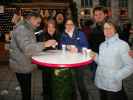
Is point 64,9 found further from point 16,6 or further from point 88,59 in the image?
point 88,59

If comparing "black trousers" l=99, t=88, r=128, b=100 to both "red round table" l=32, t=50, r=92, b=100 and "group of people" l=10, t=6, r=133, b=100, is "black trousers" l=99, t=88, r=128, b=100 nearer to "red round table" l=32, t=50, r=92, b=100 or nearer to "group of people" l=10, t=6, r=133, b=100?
"group of people" l=10, t=6, r=133, b=100

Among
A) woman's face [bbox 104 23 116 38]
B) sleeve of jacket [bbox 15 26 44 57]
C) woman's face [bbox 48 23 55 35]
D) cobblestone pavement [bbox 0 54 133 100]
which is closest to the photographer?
woman's face [bbox 104 23 116 38]

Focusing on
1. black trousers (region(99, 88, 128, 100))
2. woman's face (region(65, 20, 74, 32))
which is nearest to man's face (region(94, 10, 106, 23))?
woman's face (region(65, 20, 74, 32))

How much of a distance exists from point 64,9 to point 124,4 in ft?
11.5

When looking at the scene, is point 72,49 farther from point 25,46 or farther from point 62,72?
point 25,46

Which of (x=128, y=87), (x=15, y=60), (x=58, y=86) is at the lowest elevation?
(x=128, y=87)

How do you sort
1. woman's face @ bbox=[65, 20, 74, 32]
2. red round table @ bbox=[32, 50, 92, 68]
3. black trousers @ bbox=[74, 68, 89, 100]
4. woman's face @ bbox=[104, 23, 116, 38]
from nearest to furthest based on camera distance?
woman's face @ bbox=[104, 23, 116, 38] → red round table @ bbox=[32, 50, 92, 68] → woman's face @ bbox=[65, 20, 74, 32] → black trousers @ bbox=[74, 68, 89, 100]

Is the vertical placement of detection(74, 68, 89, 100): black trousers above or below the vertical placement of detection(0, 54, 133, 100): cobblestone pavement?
above

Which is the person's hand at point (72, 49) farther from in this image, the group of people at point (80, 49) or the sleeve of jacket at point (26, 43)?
the sleeve of jacket at point (26, 43)

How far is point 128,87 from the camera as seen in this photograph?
24.4 ft

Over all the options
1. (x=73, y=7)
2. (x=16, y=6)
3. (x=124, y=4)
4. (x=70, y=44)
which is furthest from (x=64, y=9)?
(x=70, y=44)

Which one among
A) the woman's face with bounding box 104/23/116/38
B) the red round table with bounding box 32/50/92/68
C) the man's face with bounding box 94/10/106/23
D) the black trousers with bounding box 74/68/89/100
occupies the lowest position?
the black trousers with bounding box 74/68/89/100

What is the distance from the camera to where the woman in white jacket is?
4355 millimetres

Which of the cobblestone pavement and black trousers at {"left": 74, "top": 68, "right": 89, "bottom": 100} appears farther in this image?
the cobblestone pavement
